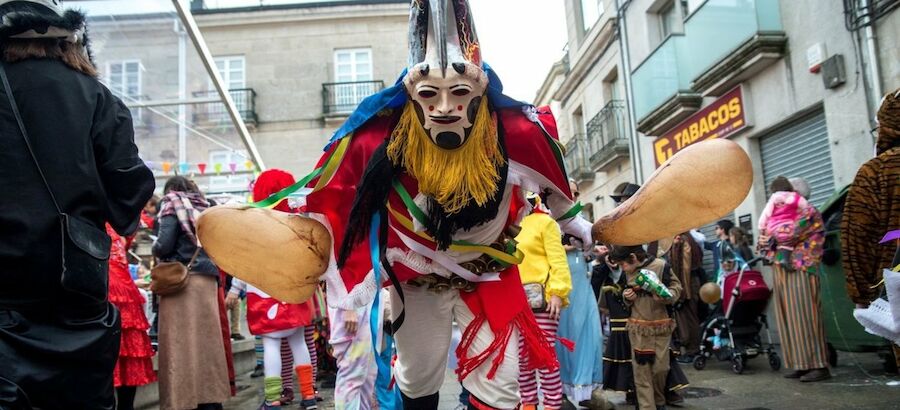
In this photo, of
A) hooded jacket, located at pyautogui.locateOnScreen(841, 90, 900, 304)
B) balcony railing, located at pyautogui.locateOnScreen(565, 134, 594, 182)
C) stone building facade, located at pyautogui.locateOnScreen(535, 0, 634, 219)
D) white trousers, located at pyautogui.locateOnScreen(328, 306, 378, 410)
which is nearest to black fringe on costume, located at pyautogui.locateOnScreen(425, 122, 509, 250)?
white trousers, located at pyautogui.locateOnScreen(328, 306, 378, 410)

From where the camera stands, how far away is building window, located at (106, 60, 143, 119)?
7.83 m

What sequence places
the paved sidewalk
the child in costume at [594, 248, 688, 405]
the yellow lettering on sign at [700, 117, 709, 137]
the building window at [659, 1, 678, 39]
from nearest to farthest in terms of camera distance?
1. the paved sidewalk
2. the child in costume at [594, 248, 688, 405]
3. the yellow lettering on sign at [700, 117, 709, 137]
4. the building window at [659, 1, 678, 39]

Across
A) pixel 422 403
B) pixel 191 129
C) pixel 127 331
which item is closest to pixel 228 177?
pixel 191 129

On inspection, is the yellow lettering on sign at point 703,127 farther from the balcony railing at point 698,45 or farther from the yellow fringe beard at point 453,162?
the yellow fringe beard at point 453,162

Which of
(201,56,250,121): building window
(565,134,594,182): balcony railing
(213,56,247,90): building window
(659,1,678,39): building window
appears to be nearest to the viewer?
(659,1,678,39): building window

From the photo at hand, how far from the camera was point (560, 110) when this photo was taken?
2627 centimetres

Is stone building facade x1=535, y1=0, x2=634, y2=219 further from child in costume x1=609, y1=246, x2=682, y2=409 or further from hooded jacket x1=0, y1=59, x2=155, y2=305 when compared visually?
hooded jacket x1=0, y1=59, x2=155, y2=305

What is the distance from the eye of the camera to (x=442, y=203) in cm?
274

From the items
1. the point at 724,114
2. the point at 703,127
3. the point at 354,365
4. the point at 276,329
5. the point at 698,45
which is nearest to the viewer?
the point at 354,365

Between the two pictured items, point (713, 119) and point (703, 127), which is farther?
point (703, 127)

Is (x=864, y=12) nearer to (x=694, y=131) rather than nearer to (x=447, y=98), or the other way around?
(x=694, y=131)

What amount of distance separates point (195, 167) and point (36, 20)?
7310 millimetres

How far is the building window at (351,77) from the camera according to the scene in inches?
930

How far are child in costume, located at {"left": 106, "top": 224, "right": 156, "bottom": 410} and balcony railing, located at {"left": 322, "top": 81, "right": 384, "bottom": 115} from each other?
19609mm
